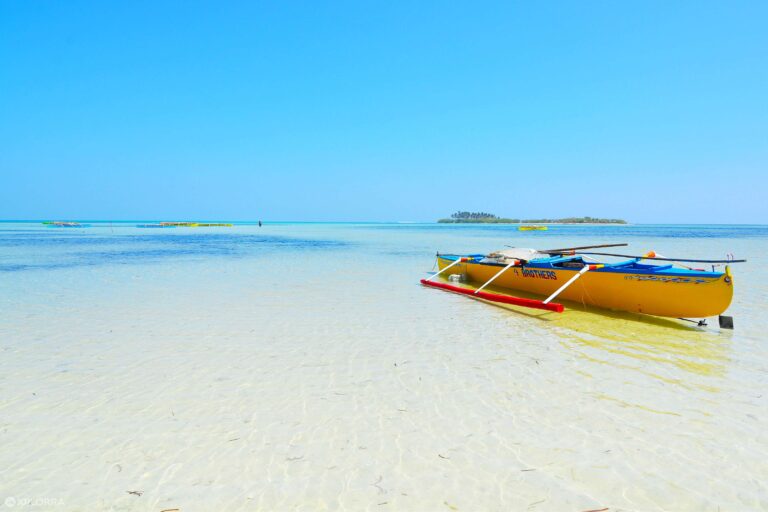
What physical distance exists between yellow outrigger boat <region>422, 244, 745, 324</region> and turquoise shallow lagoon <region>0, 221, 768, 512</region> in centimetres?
53

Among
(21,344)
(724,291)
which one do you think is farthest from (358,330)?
(724,291)

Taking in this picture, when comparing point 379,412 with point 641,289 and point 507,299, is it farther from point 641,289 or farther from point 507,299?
point 641,289

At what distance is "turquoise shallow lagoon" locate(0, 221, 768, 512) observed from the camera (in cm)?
299

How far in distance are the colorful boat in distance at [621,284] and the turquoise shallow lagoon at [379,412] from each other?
522mm

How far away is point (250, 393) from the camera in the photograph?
15.4ft

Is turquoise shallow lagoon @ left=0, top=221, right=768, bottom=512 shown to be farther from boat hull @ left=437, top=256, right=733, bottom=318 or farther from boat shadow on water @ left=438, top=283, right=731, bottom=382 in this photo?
boat hull @ left=437, top=256, right=733, bottom=318

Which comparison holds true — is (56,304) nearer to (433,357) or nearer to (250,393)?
(250,393)

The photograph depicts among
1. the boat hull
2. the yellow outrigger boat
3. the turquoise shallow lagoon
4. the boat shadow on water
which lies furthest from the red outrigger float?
the boat hull

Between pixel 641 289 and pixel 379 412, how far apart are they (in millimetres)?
7045

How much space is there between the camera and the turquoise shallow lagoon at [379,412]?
9.82 feet

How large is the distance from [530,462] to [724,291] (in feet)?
21.3

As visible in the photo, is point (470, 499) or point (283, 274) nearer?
point (470, 499)

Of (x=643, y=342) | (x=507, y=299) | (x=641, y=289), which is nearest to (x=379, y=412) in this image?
(x=643, y=342)

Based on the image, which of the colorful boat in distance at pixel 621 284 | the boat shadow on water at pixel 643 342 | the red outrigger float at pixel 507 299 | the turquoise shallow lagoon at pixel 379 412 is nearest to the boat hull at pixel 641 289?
the colorful boat in distance at pixel 621 284
